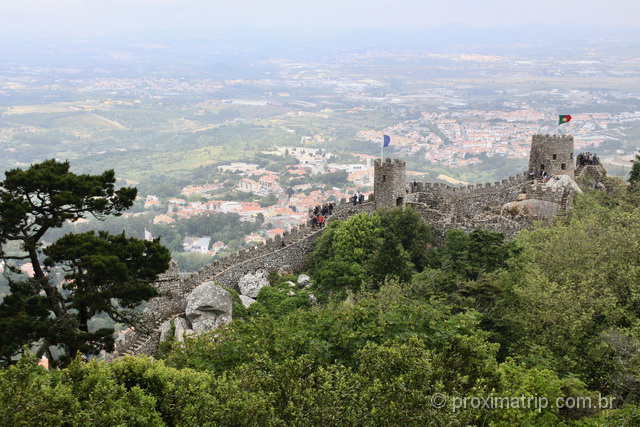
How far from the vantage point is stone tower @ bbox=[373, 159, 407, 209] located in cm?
3005

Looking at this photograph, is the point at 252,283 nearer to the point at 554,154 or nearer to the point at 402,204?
the point at 402,204

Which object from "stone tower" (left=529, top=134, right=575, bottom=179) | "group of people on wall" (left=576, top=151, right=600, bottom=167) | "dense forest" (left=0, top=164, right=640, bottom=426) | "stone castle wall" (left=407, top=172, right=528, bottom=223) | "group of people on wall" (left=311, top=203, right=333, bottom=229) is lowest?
"group of people on wall" (left=311, top=203, right=333, bottom=229)

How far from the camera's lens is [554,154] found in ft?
104

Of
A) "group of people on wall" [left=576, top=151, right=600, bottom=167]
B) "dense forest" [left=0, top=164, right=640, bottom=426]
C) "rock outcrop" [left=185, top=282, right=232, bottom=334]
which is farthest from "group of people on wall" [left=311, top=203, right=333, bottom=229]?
"group of people on wall" [left=576, top=151, right=600, bottom=167]

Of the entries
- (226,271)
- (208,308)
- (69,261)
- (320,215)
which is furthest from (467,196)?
(69,261)

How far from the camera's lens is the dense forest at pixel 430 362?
36.4ft

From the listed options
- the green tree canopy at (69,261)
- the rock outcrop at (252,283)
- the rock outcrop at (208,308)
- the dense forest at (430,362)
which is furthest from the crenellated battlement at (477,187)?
the green tree canopy at (69,261)

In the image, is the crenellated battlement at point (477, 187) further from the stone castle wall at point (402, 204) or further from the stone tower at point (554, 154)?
the stone tower at point (554, 154)

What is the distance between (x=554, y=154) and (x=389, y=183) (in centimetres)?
859

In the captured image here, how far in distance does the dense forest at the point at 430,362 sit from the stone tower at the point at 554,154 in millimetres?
9201

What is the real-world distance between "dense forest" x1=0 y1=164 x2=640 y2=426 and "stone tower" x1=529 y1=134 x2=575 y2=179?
362 inches

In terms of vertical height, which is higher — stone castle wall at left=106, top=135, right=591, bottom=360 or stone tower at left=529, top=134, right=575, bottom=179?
stone tower at left=529, top=134, right=575, bottom=179

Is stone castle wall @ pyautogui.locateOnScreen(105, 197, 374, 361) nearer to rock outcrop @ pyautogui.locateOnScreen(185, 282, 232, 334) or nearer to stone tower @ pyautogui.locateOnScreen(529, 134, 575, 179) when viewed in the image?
rock outcrop @ pyautogui.locateOnScreen(185, 282, 232, 334)

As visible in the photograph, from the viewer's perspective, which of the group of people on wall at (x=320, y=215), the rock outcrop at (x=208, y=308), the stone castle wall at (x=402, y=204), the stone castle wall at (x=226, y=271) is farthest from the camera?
the group of people on wall at (x=320, y=215)
